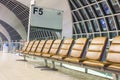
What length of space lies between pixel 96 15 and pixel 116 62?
17180 mm

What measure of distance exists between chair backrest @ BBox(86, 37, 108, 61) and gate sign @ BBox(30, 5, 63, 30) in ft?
17.5

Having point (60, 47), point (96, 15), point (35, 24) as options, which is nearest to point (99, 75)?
point (60, 47)

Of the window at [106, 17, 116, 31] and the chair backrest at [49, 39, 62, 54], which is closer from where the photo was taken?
the chair backrest at [49, 39, 62, 54]

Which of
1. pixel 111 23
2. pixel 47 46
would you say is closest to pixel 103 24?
pixel 111 23

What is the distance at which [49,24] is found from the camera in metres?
10.0

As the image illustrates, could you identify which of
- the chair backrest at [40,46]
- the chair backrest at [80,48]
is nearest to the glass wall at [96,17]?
the chair backrest at [40,46]

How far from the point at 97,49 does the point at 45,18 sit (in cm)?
595

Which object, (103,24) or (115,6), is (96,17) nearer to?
→ (103,24)

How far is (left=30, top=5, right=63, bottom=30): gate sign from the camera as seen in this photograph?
9464 mm

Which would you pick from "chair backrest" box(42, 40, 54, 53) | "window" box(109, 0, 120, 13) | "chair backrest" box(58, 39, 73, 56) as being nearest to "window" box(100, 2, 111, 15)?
"window" box(109, 0, 120, 13)

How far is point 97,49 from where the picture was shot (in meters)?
4.20

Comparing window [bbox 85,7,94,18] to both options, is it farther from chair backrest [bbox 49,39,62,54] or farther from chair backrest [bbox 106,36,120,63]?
chair backrest [bbox 106,36,120,63]

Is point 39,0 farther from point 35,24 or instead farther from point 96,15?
point 35,24

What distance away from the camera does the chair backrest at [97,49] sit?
4.07m
